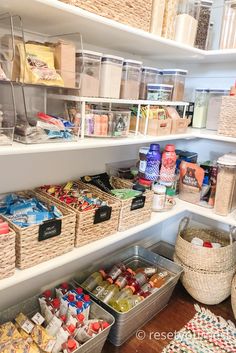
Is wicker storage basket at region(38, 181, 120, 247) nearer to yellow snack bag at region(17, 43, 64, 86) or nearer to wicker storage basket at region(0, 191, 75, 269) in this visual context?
wicker storage basket at region(0, 191, 75, 269)

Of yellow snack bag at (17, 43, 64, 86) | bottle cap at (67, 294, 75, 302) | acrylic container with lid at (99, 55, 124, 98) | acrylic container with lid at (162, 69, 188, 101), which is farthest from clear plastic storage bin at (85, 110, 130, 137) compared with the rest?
bottle cap at (67, 294, 75, 302)

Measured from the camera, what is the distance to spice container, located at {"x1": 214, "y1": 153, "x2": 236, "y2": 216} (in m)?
1.49

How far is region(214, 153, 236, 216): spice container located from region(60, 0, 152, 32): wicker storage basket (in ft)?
2.47

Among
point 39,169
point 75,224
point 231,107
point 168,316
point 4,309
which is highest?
point 231,107

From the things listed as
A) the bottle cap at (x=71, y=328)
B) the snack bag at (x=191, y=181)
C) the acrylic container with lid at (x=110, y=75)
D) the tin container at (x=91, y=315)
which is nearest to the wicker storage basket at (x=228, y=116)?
the snack bag at (x=191, y=181)

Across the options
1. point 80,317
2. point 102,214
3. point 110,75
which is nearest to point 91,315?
point 80,317

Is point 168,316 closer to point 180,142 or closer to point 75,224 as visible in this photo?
point 75,224

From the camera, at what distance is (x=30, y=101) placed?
3.67 feet

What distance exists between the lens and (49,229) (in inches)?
39.4

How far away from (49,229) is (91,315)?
0.60 metres

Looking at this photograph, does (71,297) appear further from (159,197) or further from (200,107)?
(200,107)

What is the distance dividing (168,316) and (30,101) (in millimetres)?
1324

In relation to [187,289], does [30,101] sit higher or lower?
higher

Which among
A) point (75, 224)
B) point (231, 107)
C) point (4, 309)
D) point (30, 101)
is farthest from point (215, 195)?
point (4, 309)
